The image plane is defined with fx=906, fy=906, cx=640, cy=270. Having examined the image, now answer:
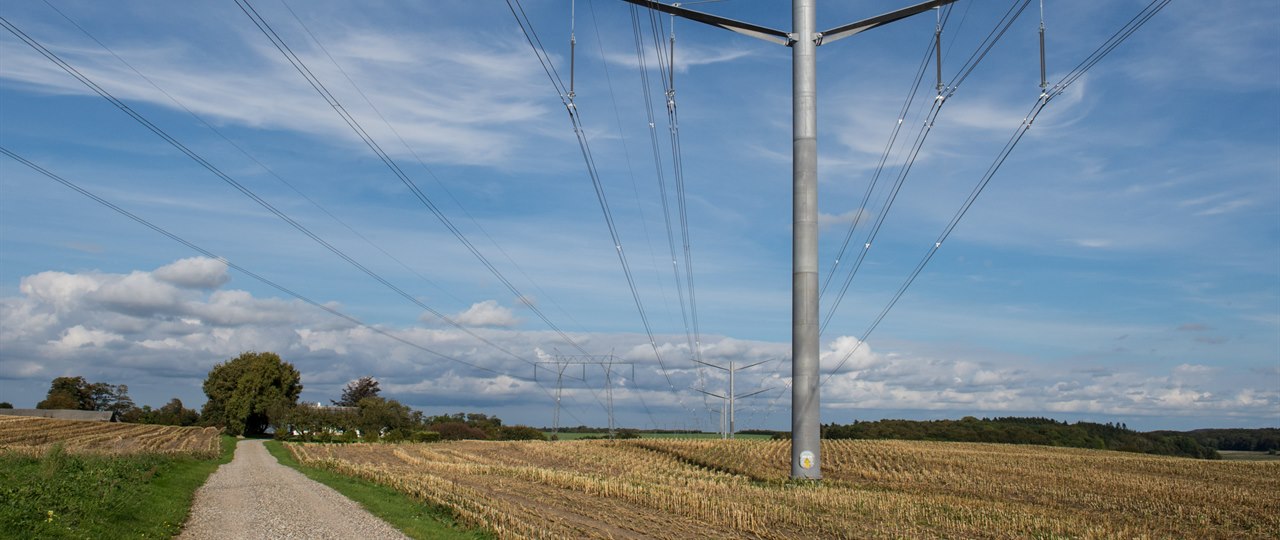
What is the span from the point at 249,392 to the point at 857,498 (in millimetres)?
125242

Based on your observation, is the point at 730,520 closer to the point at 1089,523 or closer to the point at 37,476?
the point at 1089,523

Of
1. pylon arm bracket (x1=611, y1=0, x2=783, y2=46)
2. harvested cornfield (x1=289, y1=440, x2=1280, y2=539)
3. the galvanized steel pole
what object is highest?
pylon arm bracket (x1=611, y1=0, x2=783, y2=46)

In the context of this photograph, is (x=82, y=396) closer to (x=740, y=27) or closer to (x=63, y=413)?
(x=63, y=413)

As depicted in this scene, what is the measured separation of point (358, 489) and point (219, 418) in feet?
394

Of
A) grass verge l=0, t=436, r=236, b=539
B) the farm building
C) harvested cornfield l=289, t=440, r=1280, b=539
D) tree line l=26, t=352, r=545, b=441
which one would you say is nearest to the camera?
grass verge l=0, t=436, r=236, b=539

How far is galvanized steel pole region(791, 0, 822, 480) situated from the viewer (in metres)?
33.0

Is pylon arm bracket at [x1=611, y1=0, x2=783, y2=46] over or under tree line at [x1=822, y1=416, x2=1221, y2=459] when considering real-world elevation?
over

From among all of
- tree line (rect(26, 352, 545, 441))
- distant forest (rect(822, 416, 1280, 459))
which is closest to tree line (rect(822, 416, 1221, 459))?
distant forest (rect(822, 416, 1280, 459))

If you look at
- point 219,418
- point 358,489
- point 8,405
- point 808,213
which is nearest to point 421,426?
point 219,418

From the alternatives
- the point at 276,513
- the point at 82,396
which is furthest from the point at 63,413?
the point at 276,513

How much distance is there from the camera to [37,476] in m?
29.7

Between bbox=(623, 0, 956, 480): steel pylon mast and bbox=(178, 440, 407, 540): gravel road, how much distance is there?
15.1 m

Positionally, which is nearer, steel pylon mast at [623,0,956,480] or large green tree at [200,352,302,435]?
steel pylon mast at [623,0,956,480]

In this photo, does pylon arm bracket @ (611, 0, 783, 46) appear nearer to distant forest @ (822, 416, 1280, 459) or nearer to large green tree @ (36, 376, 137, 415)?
distant forest @ (822, 416, 1280, 459)
